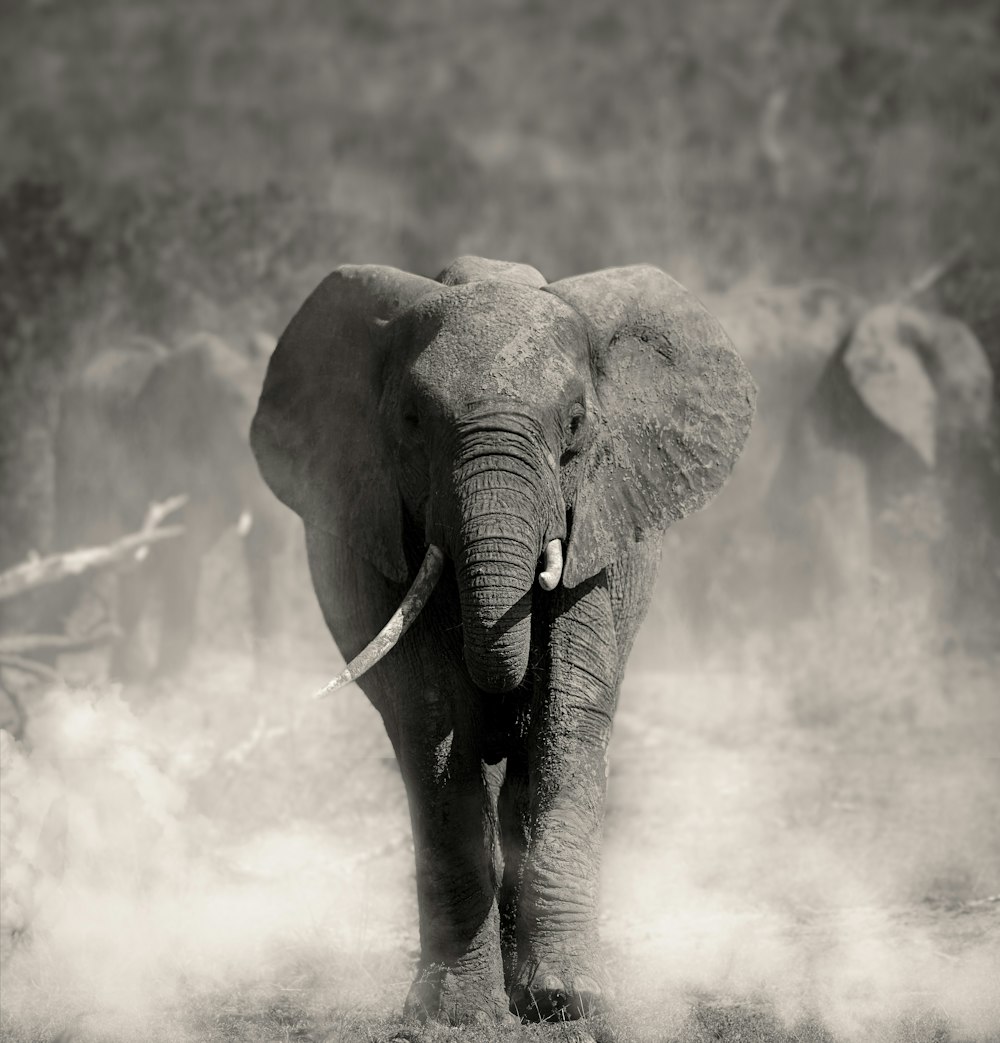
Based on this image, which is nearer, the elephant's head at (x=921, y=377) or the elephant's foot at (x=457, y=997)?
the elephant's foot at (x=457, y=997)

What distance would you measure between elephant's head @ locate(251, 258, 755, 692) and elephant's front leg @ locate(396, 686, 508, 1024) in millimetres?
428

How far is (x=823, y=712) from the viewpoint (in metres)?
11.3

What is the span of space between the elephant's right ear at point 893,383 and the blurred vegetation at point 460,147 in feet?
8.50

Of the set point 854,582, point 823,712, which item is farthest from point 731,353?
point 854,582

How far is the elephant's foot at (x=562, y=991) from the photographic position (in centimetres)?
462

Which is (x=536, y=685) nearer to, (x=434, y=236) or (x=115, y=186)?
(x=434, y=236)

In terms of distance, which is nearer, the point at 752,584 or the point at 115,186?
the point at 752,584

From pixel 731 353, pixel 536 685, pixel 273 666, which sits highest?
pixel 273 666

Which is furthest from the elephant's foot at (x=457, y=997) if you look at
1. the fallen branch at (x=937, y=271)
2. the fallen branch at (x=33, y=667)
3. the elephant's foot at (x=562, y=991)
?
the fallen branch at (x=937, y=271)

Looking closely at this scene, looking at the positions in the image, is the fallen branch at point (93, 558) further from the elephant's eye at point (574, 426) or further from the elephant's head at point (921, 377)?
the elephant's eye at point (574, 426)

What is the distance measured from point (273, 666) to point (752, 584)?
3.92 metres

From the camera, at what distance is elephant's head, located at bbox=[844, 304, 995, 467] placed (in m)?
12.4

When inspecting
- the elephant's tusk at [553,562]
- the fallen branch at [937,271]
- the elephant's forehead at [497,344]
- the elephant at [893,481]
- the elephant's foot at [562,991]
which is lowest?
the elephant's foot at [562,991]

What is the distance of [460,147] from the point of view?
15.5 m
